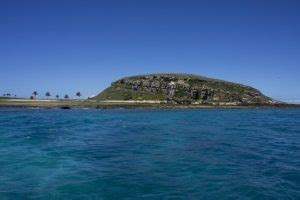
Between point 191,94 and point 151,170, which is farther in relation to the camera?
point 191,94

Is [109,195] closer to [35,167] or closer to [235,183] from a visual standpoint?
[235,183]

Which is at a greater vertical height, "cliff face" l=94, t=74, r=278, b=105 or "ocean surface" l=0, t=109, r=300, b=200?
"cliff face" l=94, t=74, r=278, b=105

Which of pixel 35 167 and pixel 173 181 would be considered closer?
pixel 173 181

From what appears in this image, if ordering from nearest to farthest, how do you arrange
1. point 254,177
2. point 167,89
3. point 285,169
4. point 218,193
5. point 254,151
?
point 218,193 < point 254,177 < point 285,169 < point 254,151 < point 167,89

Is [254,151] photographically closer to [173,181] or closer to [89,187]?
[173,181]

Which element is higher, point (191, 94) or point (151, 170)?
point (191, 94)

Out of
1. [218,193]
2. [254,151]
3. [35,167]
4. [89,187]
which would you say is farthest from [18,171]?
[254,151]

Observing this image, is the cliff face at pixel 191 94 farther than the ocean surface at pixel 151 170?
Yes

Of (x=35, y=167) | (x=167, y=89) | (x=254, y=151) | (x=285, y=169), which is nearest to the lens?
(x=285, y=169)

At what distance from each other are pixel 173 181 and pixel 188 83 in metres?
184

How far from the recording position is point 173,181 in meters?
17.8

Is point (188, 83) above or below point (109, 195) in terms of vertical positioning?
above

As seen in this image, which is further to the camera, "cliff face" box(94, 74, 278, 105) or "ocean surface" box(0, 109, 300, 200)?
"cliff face" box(94, 74, 278, 105)

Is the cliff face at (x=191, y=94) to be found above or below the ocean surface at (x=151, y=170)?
above
